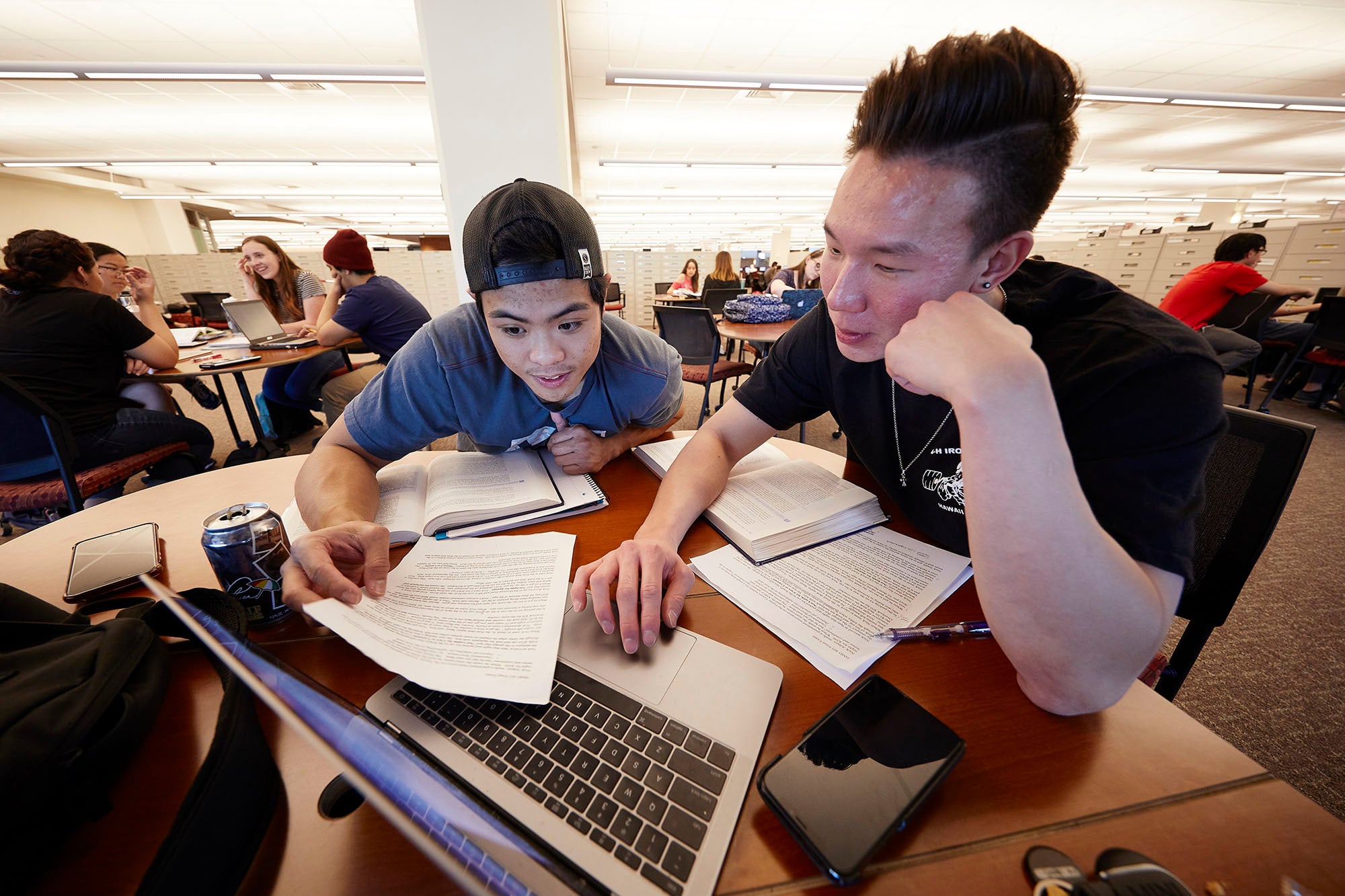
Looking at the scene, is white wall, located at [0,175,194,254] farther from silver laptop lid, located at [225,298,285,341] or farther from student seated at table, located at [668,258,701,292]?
student seated at table, located at [668,258,701,292]

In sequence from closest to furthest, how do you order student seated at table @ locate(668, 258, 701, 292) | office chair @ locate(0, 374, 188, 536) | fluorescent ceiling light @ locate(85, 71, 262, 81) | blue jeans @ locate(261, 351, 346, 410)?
office chair @ locate(0, 374, 188, 536) < blue jeans @ locate(261, 351, 346, 410) < fluorescent ceiling light @ locate(85, 71, 262, 81) < student seated at table @ locate(668, 258, 701, 292)

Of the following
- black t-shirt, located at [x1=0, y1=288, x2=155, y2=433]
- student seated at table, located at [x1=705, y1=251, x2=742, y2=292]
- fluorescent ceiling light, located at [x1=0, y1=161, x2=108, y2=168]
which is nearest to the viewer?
black t-shirt, located at [x1=0, y1=288, x2=155, y2=433]

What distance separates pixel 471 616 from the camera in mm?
568

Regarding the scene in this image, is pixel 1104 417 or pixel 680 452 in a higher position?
pixel 1104 417

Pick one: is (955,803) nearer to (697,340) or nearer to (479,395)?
(479,395)

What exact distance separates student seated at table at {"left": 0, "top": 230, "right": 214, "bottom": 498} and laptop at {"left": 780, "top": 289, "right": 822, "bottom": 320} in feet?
11.4

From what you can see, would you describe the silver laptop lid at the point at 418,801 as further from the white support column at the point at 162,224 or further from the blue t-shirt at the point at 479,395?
the white support column at the point at 162,224

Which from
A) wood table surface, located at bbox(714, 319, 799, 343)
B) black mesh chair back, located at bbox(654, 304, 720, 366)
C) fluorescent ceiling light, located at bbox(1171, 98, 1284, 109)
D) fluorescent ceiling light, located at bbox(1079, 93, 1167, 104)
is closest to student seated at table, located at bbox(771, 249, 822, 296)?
wood table surface, located at bbox(714, 319, 799, 343)

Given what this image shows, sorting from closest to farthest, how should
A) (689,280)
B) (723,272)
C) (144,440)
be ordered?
1. (144,440)
2. (723,272)
3. (689,280)

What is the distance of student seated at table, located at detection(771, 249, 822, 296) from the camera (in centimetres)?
517

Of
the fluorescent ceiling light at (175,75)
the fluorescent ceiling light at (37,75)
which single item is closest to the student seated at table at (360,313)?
the fluorescent ceiling light at (175,75)

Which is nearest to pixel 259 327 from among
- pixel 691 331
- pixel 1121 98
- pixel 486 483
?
pixel 691 331

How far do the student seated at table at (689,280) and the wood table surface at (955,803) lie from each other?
6895mm

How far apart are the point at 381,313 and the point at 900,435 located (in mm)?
2948
